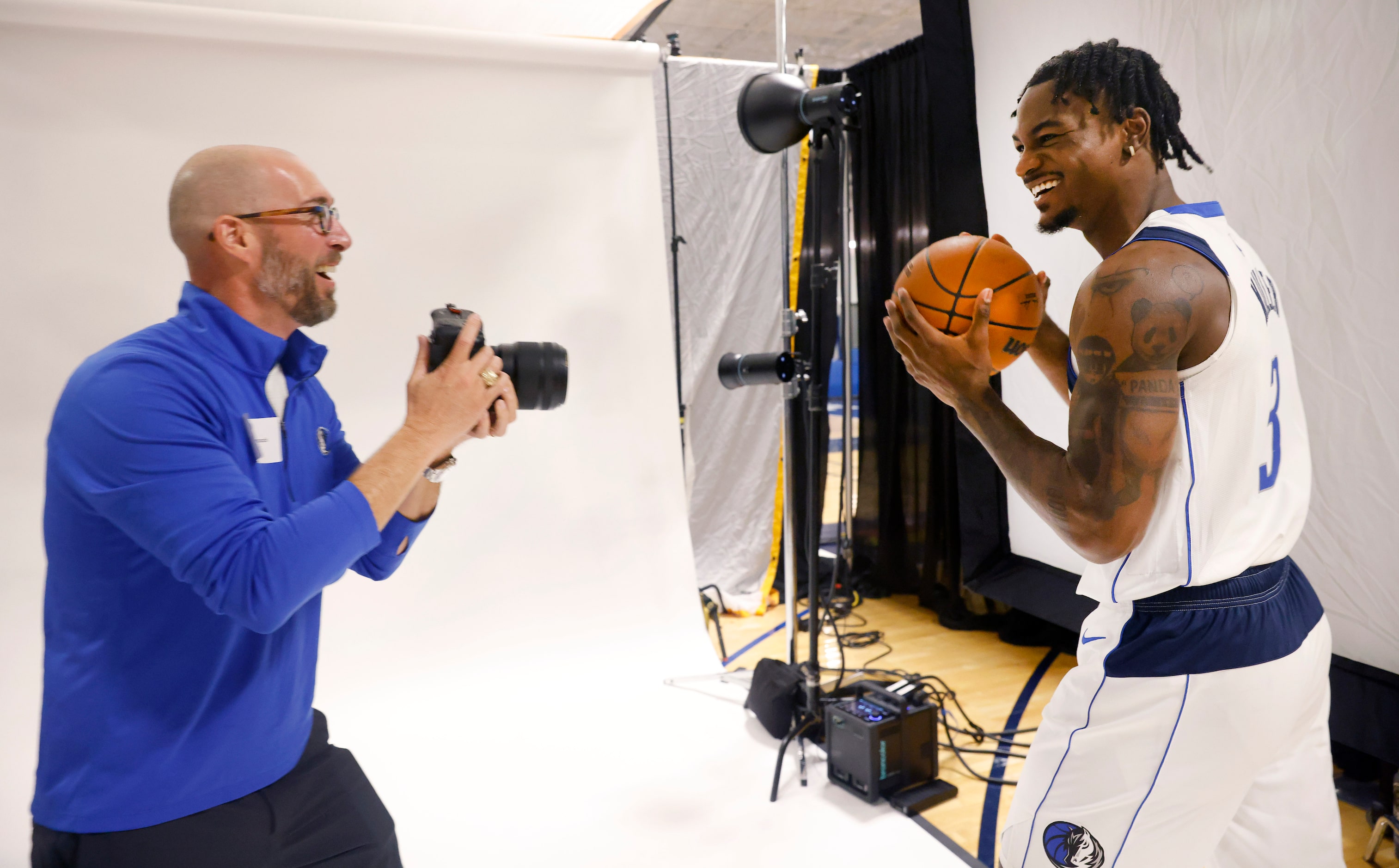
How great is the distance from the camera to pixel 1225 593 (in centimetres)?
113

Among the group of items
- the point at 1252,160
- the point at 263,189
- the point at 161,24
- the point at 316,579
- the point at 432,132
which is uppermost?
the point at 161,24

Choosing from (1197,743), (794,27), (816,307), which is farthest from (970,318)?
(794,27)

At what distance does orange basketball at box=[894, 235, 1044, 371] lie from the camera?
4.65ft

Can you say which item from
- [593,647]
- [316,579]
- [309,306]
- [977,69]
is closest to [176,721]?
[316,579]

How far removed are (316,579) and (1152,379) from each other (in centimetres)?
116

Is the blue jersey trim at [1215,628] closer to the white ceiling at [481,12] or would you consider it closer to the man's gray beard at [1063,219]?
the man's gray beard at [1063,219]

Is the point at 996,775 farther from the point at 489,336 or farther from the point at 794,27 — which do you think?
the point at 794,27

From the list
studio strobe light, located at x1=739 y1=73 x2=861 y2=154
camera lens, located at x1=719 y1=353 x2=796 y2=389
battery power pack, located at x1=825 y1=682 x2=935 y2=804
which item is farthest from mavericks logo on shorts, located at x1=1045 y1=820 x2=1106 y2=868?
studio strobe light, located at x1=739 y1=73 x2=861 y2=154

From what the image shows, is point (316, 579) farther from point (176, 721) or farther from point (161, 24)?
point (161, 24)

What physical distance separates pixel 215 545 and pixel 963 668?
298cm

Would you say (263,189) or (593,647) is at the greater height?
(263,189)

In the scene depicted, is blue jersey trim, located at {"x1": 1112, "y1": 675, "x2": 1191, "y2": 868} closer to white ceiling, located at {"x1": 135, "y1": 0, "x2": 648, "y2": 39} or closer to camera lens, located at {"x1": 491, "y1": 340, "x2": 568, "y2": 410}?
camera lens, located at {"x1": 491, "y1": 340, "x2": 568, "y2": 410}

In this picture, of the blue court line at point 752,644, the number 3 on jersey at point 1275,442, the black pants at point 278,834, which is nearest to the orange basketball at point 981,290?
the number 3 on jersey at point 1275,442

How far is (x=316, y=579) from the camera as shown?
1147mm
